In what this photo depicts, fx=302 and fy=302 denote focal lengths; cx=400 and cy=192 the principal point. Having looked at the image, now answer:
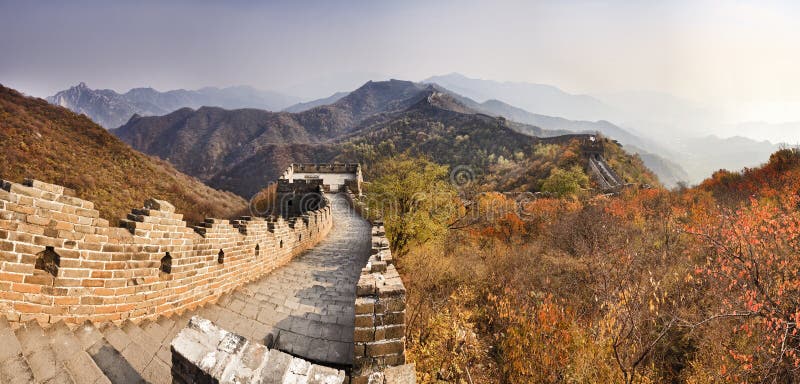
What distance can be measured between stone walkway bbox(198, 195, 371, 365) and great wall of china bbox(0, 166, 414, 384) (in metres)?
0.03

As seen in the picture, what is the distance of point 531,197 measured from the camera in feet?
77.7

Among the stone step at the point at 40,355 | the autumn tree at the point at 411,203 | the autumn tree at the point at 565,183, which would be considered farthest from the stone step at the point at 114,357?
the autumn tree at the point at 565,183

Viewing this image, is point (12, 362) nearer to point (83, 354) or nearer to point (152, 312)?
point (83, 354)

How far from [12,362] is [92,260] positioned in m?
1.34

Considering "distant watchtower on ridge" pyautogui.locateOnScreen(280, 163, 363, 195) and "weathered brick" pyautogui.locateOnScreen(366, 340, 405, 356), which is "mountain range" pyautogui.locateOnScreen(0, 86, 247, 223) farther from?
"weathered brick" pyautogui.locateOnScreen(366, 340, 405, 356)

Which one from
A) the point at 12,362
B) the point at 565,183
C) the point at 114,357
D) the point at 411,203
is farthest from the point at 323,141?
the point at 12,362

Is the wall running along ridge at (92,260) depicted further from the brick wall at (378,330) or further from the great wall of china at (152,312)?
the brick wall at (378,330)

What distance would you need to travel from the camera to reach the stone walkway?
402 cm

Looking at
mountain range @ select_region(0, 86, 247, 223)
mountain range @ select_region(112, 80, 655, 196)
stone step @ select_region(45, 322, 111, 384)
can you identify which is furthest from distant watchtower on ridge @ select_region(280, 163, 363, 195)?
stone step @ select_region(45, 322, 111, 384)

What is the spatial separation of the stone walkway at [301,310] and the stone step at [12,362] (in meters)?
2.14

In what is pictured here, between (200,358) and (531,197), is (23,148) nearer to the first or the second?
(200,358)

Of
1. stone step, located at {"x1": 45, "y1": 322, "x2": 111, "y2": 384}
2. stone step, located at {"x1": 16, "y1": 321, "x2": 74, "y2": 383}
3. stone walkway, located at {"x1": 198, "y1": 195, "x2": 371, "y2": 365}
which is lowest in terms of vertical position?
stone walkway, located at {"x1": 198, "y1": 195, "x2": 371, "y2": 365}

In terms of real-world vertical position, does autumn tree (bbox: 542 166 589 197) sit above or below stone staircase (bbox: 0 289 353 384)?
above

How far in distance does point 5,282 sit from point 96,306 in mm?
748
